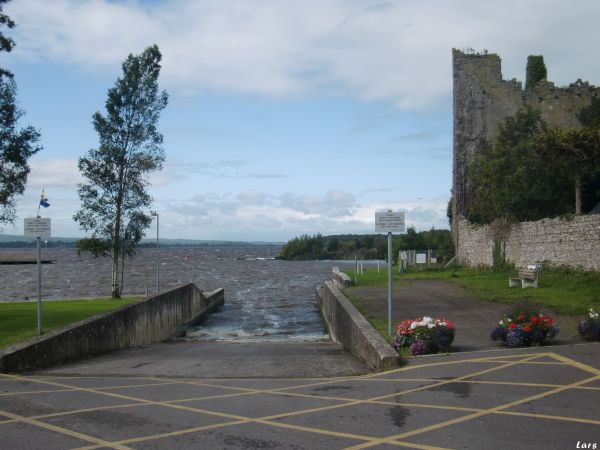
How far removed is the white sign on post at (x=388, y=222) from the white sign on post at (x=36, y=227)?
7.71 meters

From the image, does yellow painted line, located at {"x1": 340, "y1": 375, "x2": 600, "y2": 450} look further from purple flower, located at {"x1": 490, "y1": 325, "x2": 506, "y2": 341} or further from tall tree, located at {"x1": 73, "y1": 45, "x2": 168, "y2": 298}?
tall tree, located at {"x1": 73, "y1": 45, "x2": 168, "y2": 298}

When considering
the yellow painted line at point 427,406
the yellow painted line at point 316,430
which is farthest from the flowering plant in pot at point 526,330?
the yellow painted line at point 316,430

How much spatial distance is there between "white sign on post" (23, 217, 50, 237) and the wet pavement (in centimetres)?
440

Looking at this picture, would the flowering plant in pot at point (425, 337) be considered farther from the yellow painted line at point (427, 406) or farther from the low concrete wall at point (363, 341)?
the yellow painted line at point (427, 406)

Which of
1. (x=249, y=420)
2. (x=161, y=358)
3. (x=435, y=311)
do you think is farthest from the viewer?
(x=435, y=311)

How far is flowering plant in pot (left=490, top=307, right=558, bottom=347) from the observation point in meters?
12.1

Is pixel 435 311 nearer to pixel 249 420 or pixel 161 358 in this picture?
pixel 161 358

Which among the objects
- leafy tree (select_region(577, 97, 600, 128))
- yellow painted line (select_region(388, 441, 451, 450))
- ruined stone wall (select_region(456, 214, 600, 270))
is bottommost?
yellow painted line (select_region(388, 441, 451, 450))

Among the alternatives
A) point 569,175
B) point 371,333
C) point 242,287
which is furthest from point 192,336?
point 242,287

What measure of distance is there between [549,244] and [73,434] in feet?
76.7

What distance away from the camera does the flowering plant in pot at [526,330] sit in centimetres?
1212

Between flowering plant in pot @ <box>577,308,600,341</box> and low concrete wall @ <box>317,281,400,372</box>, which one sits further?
flowering plant in pot @ <box>577,308,600,341</box>

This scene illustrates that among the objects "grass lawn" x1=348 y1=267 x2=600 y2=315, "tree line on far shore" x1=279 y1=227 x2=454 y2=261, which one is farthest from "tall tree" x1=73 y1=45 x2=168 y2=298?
"tree line on far shore" x1=279 y1=227 x2=454 y2=261

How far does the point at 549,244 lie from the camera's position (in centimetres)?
2648
